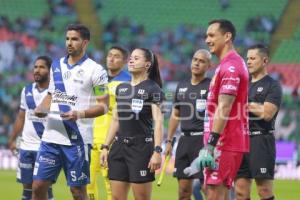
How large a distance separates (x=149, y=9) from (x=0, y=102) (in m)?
7.06

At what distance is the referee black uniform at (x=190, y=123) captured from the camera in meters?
10.7

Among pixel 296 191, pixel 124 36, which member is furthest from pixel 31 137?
pixel 124 36

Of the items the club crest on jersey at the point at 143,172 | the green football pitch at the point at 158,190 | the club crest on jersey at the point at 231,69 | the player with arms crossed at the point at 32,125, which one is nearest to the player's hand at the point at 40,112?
the club crest on jersey at the point at 143,172

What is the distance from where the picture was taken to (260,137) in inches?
392

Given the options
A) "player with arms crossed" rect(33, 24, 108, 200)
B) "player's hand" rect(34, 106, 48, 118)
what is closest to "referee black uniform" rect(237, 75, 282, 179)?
"player with arms crossed" rect(33, 24, 108, 200)

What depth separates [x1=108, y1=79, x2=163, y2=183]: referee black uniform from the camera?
898cm

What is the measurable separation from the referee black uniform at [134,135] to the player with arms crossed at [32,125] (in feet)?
7.84

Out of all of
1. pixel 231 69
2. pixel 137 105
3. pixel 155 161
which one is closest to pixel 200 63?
pixel 137 105

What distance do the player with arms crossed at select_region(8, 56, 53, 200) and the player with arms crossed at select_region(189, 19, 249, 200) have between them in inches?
167

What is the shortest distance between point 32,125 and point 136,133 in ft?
9.43

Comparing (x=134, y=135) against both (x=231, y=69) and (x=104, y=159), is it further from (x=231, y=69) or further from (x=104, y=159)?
(x=231, y=69)

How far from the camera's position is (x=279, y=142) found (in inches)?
837

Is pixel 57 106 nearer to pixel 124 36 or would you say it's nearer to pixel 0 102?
pixel 0 102

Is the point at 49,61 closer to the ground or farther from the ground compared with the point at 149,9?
closer to the ground
